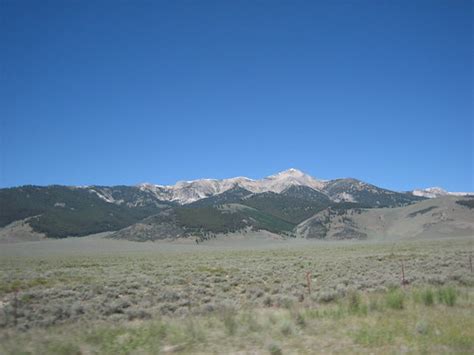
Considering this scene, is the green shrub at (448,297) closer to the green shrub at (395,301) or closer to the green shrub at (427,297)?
the green shrub at (427,297)

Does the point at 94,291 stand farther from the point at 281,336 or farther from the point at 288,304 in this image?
the point at 281,336

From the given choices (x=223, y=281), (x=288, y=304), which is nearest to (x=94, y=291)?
(x=223, y=281)

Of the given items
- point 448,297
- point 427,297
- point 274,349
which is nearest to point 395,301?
point 427,297

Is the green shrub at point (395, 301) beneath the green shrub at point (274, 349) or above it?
above

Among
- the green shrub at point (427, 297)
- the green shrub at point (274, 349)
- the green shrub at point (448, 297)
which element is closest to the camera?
the green shrub at point (274, 349)

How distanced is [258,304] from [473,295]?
7.84 m

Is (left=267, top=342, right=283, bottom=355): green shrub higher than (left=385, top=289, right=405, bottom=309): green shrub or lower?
lower

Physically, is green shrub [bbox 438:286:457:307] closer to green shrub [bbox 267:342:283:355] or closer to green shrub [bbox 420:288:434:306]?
green shrub [bbox 420:288:434:306]

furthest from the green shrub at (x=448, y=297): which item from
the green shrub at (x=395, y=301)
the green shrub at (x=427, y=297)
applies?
the green shrub at (x=395, y=301)

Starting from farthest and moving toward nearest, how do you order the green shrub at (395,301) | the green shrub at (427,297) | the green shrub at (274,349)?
the green shrub at (427,297)
the green shrub at (395,301)
the green shrub at (274,349)

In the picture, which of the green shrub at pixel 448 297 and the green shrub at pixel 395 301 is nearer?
the green shrub at pixel 395 301

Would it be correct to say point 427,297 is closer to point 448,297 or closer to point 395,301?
point 448,297

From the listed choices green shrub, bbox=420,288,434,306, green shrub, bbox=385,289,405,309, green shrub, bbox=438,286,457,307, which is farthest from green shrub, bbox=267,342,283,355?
green shrub, bbox=438,286,457,307

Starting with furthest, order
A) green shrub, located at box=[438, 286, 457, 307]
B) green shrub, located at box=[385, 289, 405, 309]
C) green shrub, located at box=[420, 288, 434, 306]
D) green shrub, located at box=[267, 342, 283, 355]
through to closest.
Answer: green shrub, located at box=[420, 288, 434, 306]
green shrub, located at box=[438, 286, 457, 307]
green shrub, located at box=[385, 289, 405, 309]
green shrub, located at box=[267, 342, 283, 355]
